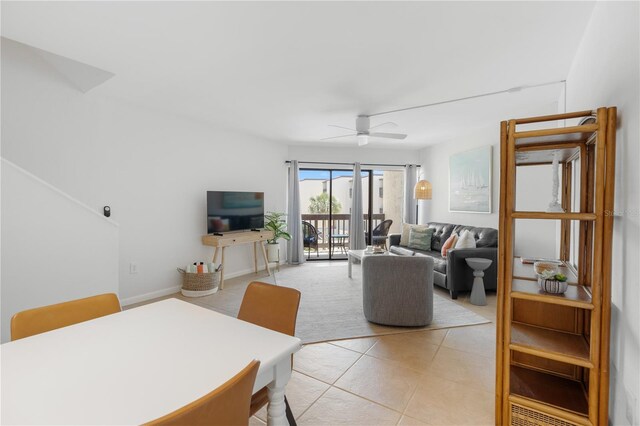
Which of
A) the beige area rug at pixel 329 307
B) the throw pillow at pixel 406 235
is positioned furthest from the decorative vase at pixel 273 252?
the throw pillow at pixel 406 235

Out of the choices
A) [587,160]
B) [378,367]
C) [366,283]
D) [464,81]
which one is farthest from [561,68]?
[378,367]

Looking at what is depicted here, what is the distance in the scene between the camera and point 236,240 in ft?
15.8

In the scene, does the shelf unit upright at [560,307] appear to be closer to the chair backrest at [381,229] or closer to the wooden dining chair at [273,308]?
the wooden dining chair at [273,308]

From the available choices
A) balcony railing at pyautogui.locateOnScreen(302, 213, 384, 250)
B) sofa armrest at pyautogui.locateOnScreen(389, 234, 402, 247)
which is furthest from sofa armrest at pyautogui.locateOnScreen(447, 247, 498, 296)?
balcony railing at pyautogui.locateOnScreen(302, 213, 384, 250)

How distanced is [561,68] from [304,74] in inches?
92.0

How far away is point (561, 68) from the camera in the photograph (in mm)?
2754

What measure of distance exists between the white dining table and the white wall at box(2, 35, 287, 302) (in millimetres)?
2810

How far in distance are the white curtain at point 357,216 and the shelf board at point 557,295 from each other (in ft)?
16.1

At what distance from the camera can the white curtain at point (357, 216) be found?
22.0 ft

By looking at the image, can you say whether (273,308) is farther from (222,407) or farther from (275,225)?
(275,225)

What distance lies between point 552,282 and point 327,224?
576 cm

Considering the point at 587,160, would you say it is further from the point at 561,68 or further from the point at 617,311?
the point at 561,68

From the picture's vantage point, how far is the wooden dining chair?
1.59 m

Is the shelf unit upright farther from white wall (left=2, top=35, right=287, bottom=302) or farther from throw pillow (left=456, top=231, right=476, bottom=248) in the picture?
white wall (left=2, top=35, right=287, bottom=302)
